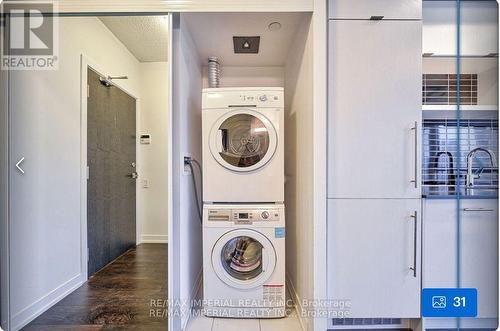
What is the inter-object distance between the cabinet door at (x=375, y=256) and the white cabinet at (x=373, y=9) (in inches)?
45.3

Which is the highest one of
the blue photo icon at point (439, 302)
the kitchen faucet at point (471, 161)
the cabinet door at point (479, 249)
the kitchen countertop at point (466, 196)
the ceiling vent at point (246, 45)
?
the ceiling vent at point (246, 45)

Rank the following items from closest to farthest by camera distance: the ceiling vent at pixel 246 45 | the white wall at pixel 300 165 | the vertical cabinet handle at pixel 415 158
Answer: the vertical cabinet handle at pixel 415 158
the white wall at pixel 300 165
the ceiling vent at pixel 246 45

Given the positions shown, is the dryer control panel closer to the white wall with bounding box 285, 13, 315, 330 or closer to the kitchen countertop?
the white wall with bounding box 285, 13, 315, 330

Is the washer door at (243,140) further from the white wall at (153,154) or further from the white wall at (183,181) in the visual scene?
the white wall at (153,154)

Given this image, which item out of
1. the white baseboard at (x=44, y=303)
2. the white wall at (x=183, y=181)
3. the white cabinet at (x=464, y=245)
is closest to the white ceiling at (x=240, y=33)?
the white wall at (x=183, y=181)

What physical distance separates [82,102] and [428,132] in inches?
114

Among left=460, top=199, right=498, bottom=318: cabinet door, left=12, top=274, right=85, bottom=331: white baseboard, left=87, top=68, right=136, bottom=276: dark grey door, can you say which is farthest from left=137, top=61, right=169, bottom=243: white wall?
left=460, top=199, right=498, bottom=318: cabinet door

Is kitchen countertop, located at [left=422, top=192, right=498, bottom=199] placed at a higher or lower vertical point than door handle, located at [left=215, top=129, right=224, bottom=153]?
lower

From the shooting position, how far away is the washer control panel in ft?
5.95

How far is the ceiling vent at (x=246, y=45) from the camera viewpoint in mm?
2110

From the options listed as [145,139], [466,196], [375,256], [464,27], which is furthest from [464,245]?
[145,139]

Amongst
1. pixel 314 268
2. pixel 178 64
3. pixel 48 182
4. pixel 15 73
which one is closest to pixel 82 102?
pixel 15 73

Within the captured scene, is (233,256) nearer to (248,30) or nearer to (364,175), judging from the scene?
(364,175)

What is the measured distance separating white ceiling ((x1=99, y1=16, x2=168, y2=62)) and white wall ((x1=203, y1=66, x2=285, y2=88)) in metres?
0.69
